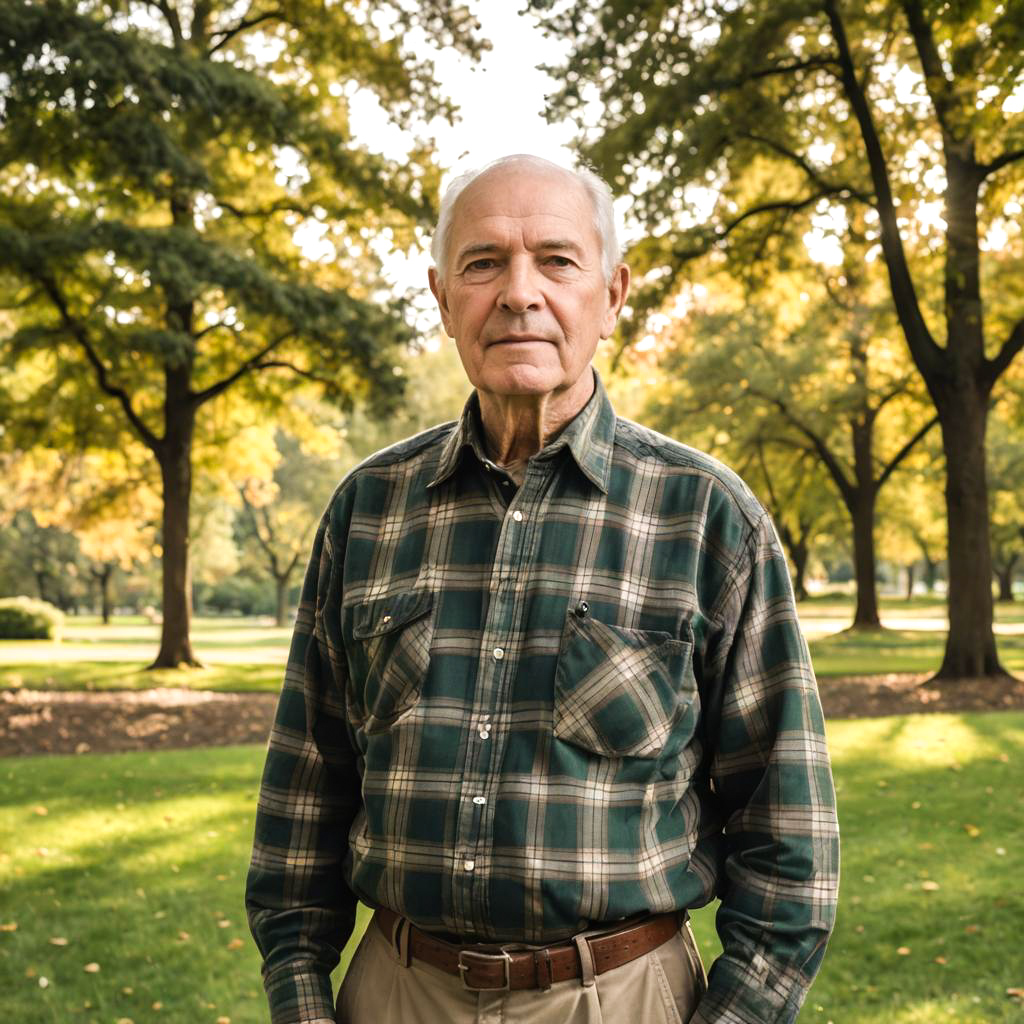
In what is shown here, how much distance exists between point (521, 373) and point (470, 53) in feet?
43.3

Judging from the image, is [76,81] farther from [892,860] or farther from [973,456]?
[973,456]

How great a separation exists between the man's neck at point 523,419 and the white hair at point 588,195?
27 centimetres

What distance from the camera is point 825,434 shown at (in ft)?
95.5

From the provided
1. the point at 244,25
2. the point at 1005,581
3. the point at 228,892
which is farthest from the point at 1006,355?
the point at 1005,581

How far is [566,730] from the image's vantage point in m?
1.96

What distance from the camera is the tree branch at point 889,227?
14633 millimetres

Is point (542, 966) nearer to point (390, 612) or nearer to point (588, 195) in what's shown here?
point (390, 612)

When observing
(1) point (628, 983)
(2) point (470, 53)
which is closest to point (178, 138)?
(2) point (470, 53)

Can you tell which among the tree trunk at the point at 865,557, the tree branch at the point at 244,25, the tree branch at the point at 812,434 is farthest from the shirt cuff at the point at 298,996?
the tree trunk at the point at 865,557

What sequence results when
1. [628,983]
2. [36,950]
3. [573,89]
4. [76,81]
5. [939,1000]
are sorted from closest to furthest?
[628,983] < [939,1000] < [36,950] < [76,81] < [573,89]

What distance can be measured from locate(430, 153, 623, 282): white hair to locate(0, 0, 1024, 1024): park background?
0.06m

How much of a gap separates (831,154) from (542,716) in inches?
676

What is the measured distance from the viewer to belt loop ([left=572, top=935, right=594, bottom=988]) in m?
1.96

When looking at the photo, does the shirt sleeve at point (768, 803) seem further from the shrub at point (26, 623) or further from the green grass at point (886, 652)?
the shrub at point (26, 623)
